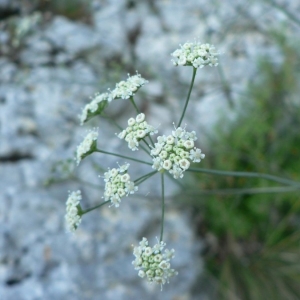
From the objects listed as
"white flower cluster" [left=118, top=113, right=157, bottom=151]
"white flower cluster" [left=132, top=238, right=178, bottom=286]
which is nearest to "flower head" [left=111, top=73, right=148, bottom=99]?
"white flower cluster" [left=118, top=113, right=157, bottom=151]

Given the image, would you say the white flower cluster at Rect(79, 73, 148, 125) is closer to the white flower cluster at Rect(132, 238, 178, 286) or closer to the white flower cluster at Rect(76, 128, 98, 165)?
the white flower cluster at Rect(76, 128, 98, 165)

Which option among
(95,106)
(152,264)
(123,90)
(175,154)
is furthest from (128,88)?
(152,264)

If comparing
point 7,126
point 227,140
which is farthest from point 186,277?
point 7,126

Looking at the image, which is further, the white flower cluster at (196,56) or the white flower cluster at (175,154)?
the white flower cluster at (196,56)

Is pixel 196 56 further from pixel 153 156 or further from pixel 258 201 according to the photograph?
pixel 258 201

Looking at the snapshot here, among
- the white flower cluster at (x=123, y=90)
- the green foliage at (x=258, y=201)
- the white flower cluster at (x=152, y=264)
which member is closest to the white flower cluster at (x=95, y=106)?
the white flower cluster at (x=123, y=90)

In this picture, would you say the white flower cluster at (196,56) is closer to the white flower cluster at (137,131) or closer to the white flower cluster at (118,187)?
the white flower cluster at (137,131)

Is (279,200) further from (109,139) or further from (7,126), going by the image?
(7,126)
